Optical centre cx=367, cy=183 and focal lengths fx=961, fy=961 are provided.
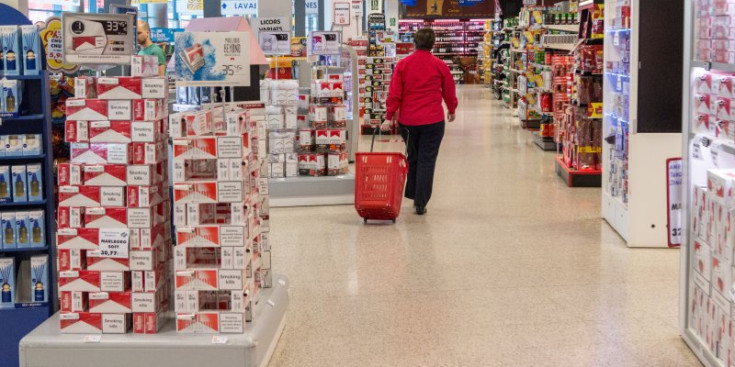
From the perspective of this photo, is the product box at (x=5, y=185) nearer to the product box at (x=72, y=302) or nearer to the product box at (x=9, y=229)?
the product box at (x=9, y=229)

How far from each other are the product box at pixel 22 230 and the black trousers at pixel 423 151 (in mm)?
4505

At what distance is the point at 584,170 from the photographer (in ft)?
33.3

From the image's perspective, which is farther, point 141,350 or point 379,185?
point 379,185

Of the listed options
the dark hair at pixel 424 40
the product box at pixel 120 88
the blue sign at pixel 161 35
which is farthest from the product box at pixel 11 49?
the blue sign at pixel 161 35

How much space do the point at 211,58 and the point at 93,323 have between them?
1362mm

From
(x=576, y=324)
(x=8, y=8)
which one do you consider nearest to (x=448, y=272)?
(x=576, y=324)

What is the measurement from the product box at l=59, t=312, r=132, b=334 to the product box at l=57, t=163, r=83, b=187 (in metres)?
0.58

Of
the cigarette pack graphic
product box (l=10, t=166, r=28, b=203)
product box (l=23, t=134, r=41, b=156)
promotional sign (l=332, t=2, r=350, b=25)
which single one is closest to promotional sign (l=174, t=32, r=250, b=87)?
the cigarette pack graphic

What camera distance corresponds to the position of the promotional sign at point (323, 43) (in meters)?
10.6

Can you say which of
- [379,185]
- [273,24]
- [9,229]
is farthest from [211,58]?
[273,24]

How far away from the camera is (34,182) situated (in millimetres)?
4527

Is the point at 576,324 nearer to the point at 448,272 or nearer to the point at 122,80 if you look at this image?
the point at 448,272

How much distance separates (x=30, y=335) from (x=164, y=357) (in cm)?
63

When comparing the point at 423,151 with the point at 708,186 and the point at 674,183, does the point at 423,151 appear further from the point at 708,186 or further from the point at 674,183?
the point at 708,186
